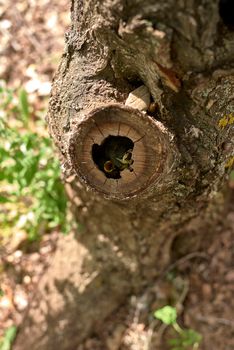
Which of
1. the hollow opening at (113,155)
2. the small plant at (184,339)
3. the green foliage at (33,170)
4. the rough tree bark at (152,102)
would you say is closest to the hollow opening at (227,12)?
the rough tree bark at (152,102)

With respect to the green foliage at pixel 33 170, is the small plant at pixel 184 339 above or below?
below

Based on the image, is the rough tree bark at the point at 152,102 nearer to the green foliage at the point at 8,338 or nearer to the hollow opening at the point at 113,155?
the hollow opening at the point at 113,155

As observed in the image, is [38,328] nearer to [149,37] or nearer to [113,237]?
[113,237]

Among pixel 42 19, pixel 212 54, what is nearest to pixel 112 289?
pixel 212 54

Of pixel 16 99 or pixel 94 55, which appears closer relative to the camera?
pixel 94 55

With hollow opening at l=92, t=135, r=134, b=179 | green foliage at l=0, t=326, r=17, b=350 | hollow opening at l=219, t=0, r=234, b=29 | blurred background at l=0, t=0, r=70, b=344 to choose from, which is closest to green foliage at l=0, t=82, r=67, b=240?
blurred background at l=0, t=0, r=70, b=344
